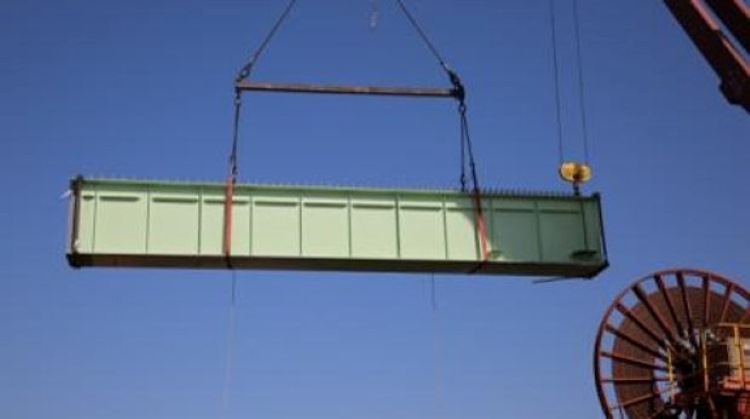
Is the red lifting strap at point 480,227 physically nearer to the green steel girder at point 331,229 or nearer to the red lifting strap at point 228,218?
the green steel girder at point 331,229

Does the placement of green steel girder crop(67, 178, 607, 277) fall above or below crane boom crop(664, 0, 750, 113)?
below

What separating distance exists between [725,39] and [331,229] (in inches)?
508

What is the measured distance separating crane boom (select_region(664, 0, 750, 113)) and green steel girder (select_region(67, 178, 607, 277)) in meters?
6.47

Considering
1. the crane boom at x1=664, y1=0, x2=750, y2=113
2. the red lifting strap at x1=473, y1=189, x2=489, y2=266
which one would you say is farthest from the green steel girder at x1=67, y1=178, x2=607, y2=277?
the crane boom at x1=664, y1=0, x2=750, y2=113

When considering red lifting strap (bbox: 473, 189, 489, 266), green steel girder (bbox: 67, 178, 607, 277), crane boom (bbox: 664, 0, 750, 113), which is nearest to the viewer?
green steel girder (bbox: 67, 178, 607, 277)

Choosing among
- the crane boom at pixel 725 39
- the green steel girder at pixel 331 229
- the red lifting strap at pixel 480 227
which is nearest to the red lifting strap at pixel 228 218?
the green steel girder at pixel 331 229

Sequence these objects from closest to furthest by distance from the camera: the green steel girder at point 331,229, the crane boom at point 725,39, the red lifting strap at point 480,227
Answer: the green steel girder at point 331,229 → the red lifting strap at point 480,227 → the crane boom at point 725,39

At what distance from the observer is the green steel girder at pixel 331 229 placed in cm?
2238

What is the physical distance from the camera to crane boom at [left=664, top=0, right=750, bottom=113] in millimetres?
27359

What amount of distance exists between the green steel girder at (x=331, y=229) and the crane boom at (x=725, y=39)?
255 inches

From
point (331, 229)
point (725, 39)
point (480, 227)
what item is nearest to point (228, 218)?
point (331, 229)

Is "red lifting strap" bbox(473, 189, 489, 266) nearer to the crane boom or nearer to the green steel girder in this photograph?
the green steel girder

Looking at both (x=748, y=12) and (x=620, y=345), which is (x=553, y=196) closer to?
(x=748, y=12)

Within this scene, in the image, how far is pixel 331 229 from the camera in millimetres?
23281
